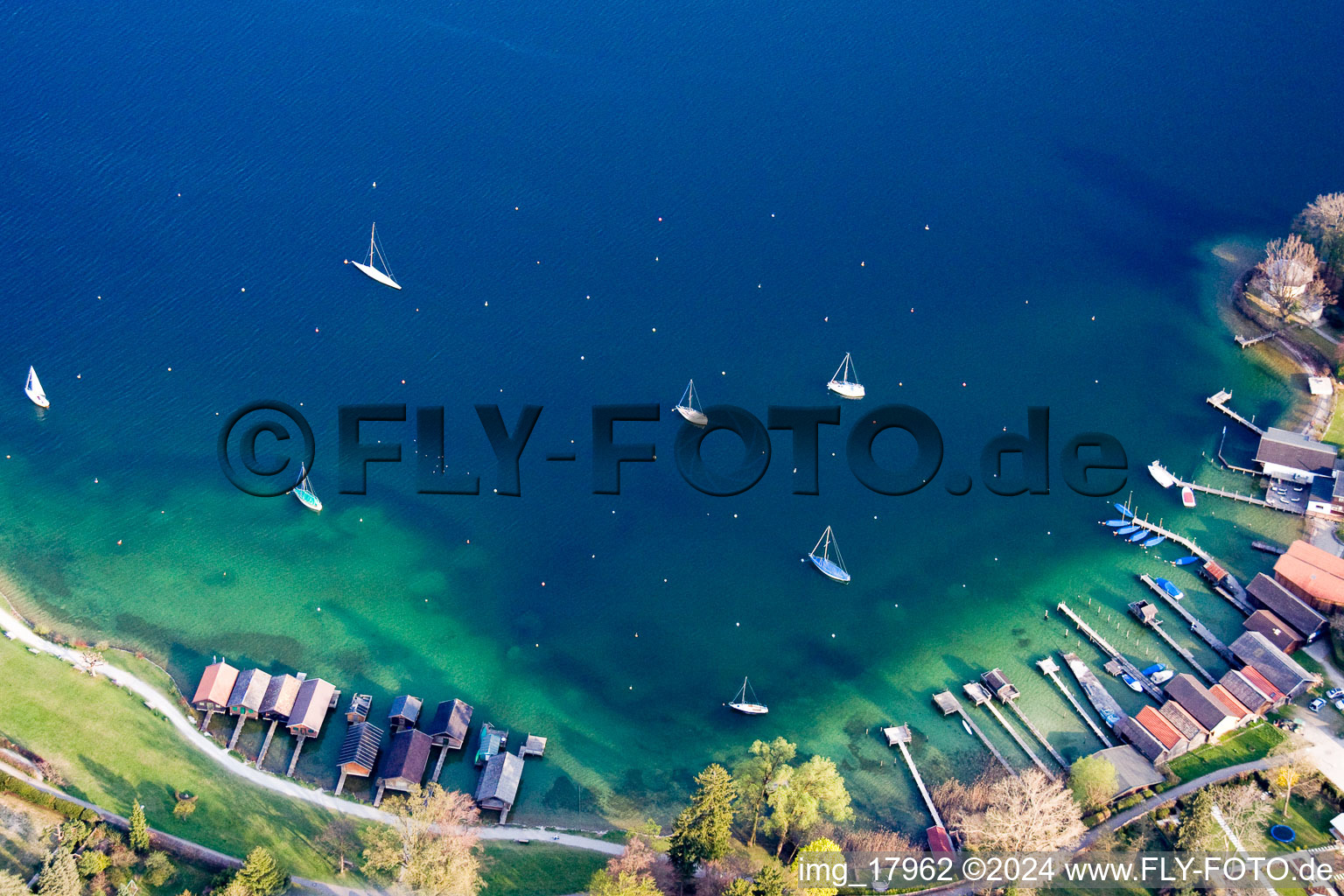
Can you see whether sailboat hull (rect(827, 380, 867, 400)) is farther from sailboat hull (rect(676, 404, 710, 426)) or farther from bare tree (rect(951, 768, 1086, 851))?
bare tree (rect(951, 768, 1086, 851))

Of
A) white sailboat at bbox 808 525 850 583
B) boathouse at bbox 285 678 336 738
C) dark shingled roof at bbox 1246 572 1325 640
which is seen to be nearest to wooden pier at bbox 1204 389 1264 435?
dark shingled roof at bbox 1246 572 1325 640

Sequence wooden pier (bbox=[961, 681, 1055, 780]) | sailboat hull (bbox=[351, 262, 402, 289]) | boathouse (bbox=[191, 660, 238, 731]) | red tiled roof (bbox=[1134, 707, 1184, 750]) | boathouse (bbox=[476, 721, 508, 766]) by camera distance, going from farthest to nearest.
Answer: sailboat hull (bbox=[351, 262, 402, 289]) < wooden pier (bbox=[961, 681, 1055, 780]) < boathouse (bbox=[191, 660, 238, 731]) < boathouse (bbox=[476, 721, 508, 766]) < red tiled roof (bbox=[1134, 707, 1184, 750])

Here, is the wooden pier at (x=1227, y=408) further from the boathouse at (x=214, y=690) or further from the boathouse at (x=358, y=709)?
the boathouse at (x=214, y=690)

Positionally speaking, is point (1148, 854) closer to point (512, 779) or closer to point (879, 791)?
point (879, 791)

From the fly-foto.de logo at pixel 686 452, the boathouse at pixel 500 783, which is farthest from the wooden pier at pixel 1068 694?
the boathouse at pixel 500 783

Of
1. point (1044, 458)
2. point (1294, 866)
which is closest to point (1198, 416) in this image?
point (1044, 458)
